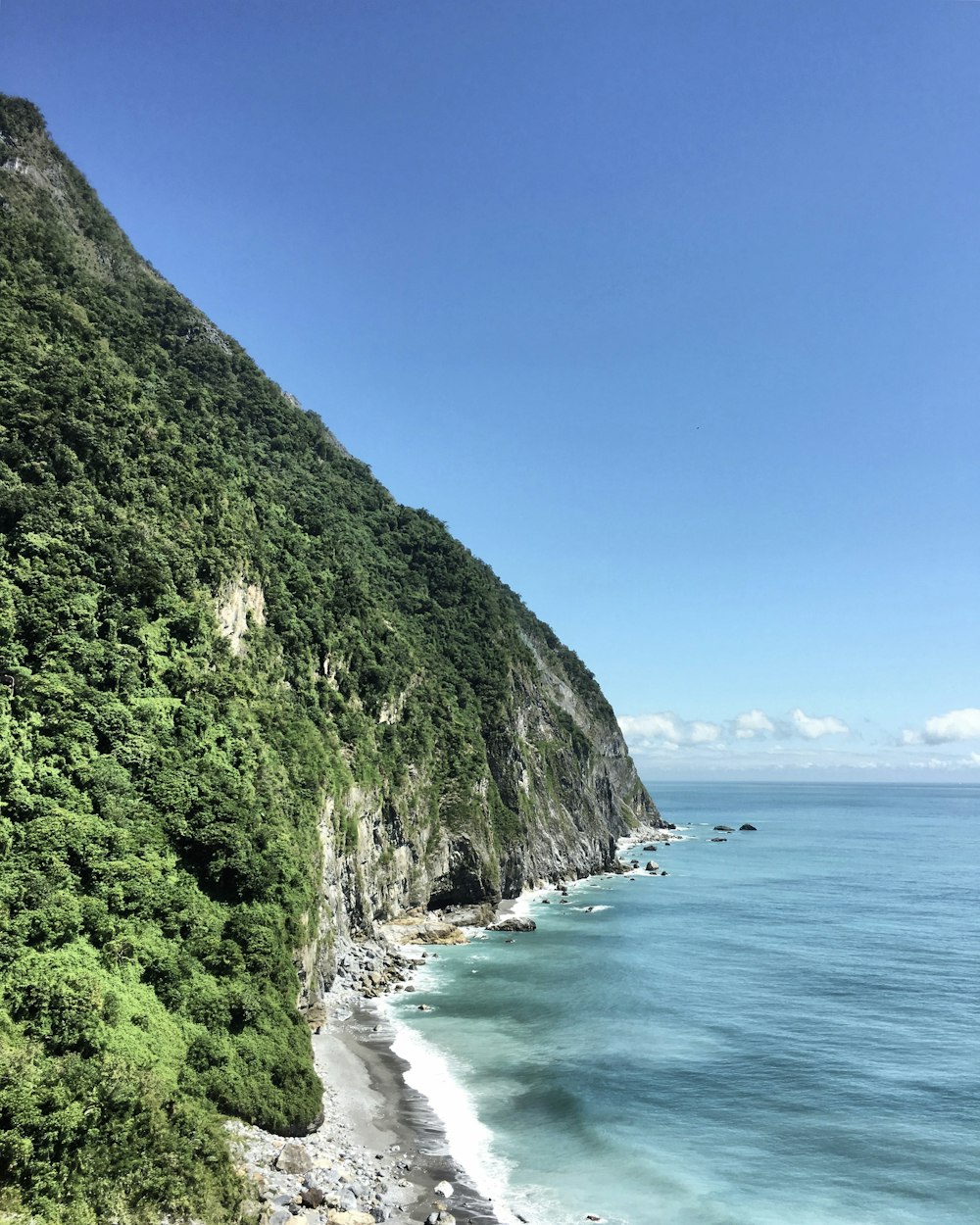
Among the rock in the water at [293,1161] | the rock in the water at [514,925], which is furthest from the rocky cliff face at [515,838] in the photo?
the rock in the water at [293,1161]

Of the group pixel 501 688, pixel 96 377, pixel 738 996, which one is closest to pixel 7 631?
pixel 96 377

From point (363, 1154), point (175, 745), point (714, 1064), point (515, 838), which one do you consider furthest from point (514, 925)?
point (175, 745)

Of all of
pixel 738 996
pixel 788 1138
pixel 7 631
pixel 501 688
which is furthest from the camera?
pixel 501 688

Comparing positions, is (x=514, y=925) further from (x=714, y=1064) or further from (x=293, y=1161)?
(x=293, y=1161)

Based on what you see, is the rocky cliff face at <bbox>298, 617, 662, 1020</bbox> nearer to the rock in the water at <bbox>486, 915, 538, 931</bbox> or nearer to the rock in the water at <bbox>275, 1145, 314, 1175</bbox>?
the rock in the water at <bbox>486, 915, 538, 931</bbox>

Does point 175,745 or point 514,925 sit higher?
point 175,745

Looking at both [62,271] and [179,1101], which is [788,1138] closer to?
[179,1101]

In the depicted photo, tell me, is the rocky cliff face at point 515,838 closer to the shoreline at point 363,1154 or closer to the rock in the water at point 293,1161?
the shoreline at point 363,1154

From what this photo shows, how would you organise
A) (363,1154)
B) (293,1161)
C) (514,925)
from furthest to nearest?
1. (514,925)
2. (363,1154)
3. (293,1161)
